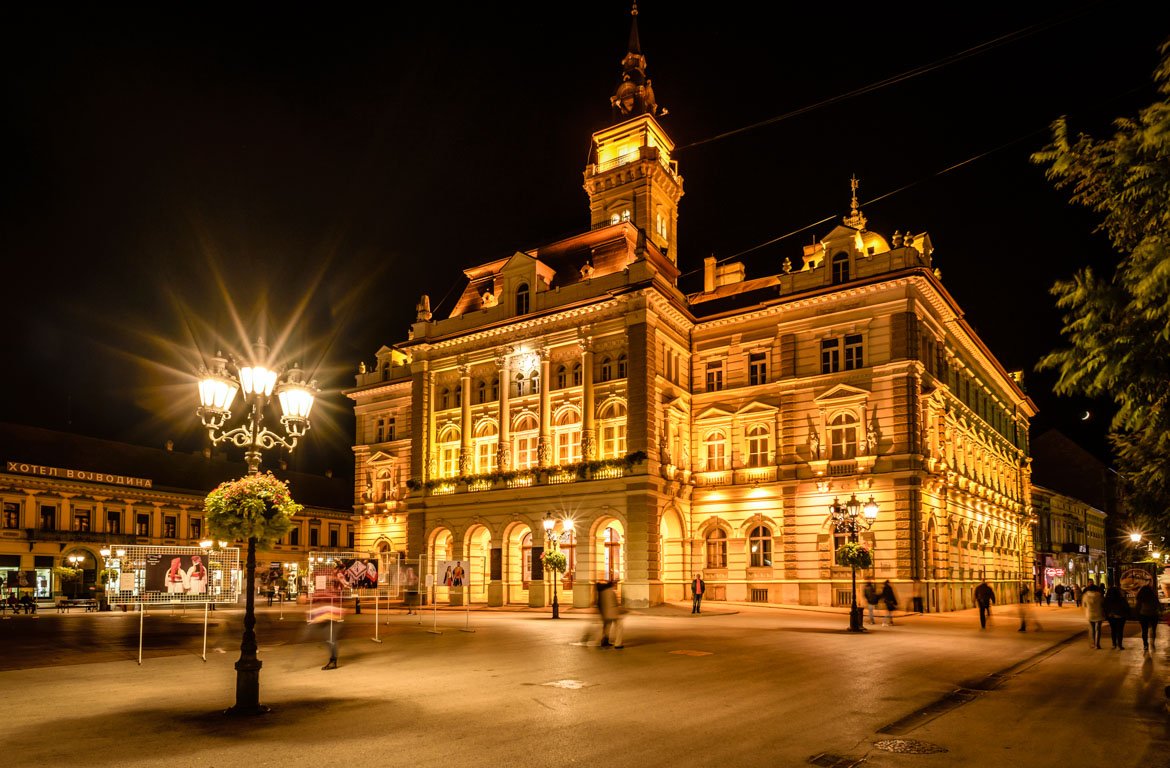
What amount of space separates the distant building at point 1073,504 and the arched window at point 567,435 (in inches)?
2002

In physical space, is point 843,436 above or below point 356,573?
above

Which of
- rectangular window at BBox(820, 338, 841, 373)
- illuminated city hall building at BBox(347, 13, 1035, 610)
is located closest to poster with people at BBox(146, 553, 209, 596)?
illuminated city hall building at BBox(347, 13, 1035, 610)

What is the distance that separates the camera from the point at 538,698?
13.6 metres

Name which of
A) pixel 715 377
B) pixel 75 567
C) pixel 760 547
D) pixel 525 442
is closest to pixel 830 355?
pixel 715 377

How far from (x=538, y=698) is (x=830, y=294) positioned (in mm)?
32653

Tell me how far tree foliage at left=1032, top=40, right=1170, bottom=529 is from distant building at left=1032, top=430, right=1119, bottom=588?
2962 inches

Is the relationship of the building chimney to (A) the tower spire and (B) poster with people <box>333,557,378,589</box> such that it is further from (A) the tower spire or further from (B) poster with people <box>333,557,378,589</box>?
(B) poster with people <box>333,557,378,589</box>

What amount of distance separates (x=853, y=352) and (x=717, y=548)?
1237 centimetres

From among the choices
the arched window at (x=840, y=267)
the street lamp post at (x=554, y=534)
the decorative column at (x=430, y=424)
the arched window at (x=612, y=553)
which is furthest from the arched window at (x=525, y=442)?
the arched window at (x=840, y=267)

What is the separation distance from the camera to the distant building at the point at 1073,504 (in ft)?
255

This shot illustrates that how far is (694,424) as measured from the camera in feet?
152

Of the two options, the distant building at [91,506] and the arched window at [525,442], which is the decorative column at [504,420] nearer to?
the arched window at [525,442]

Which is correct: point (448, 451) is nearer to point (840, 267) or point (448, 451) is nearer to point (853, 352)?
point (853, 352)

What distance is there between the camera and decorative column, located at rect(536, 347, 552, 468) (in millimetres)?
45594
